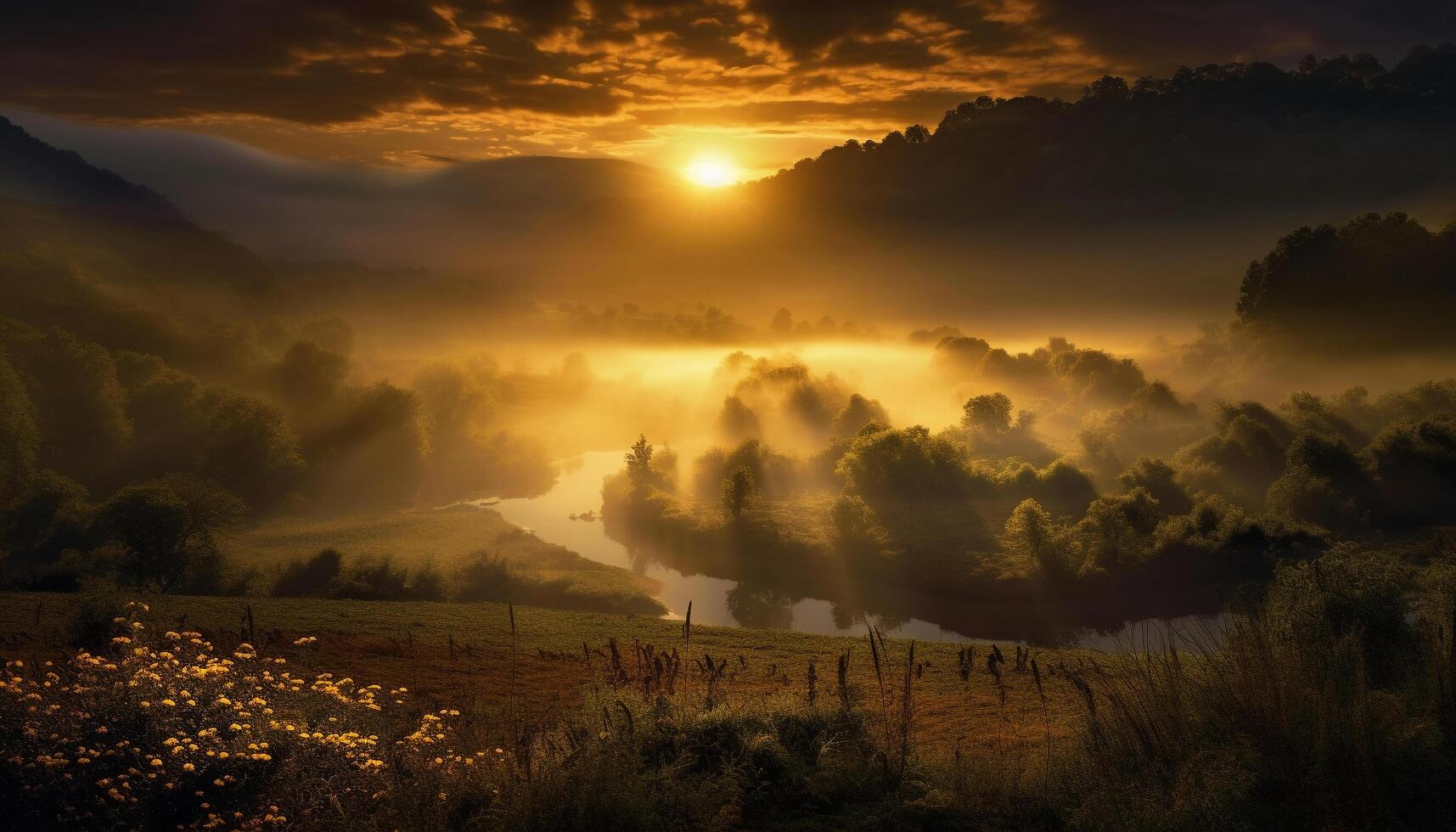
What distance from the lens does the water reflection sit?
4100 cm

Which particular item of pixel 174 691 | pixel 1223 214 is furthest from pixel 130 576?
pixel 1223 214

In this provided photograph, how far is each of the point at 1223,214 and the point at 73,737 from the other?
739ft

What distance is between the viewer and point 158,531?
133ft

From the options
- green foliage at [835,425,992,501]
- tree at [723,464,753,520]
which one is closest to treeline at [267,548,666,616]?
tree at [723,464,753,520]

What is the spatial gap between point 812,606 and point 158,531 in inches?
1308

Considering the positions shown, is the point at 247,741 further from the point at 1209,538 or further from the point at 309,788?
the point at 1209,538

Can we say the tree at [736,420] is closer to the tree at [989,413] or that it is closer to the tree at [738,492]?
the tree at [989,413]

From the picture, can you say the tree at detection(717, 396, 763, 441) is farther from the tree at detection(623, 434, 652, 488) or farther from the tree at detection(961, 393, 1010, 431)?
the tree at detection(961, 393, 1010, 431)

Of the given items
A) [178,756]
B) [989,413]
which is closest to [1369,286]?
[989,413]

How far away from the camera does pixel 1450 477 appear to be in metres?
48.2

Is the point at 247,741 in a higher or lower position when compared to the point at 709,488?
lower

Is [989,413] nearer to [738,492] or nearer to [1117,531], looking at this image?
[738,492]

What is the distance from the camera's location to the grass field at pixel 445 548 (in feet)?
149

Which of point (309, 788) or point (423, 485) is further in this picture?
point (423, 485)
